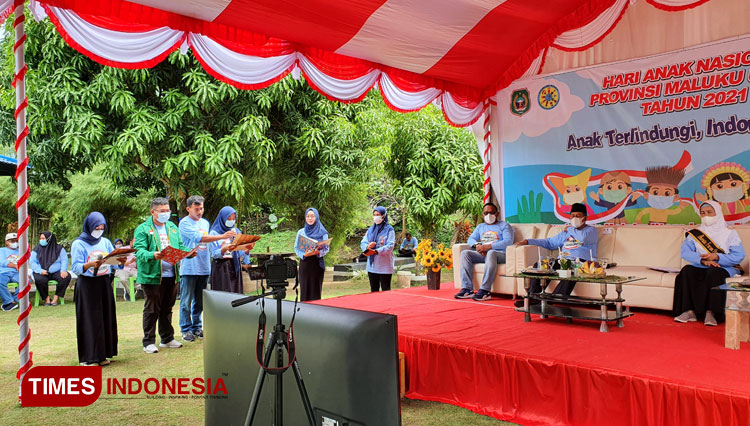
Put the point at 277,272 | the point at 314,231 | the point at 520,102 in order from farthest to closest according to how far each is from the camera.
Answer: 1. the point at 520,102
2. the point at 314,231
3. the point at 277,272

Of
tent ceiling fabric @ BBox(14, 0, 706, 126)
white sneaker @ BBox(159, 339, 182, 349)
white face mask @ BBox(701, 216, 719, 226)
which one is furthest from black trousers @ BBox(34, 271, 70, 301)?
white face mask @ BBox(701, 216, 719, 226)

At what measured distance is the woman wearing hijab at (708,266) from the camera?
486cm

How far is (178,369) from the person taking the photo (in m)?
4.86

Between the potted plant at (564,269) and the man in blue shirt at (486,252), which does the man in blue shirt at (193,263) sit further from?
the potted plant at (564,269)

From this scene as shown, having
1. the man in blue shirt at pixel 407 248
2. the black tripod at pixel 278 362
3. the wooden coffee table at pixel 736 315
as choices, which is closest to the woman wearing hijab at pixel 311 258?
the wooden coffee table at pixel 736 315

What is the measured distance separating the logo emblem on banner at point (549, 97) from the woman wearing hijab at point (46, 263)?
7.30m

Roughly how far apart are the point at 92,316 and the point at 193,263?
1146 millimetres

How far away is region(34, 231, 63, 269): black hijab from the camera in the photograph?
9250 millimetres

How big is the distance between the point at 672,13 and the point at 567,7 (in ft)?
3.45

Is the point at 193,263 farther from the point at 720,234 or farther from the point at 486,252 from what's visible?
the point at 720,234

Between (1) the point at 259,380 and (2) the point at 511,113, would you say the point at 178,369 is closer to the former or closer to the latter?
(1) the point at 259,380

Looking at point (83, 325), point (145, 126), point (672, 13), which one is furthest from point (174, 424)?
point (672, 13)

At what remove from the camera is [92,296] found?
4875 mm

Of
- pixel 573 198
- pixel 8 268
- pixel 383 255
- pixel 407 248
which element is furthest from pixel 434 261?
pixel 407 248
